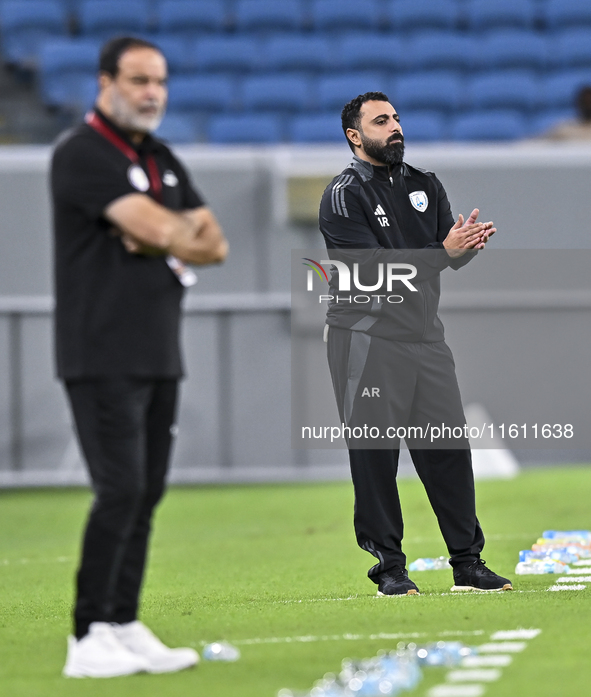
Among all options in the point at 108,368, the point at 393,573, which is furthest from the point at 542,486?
the point at 108,368

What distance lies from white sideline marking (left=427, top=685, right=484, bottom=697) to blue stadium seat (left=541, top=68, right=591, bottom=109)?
414 inches

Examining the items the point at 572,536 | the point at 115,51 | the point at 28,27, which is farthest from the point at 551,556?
the point at 28,27

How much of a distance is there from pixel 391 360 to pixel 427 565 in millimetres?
1345

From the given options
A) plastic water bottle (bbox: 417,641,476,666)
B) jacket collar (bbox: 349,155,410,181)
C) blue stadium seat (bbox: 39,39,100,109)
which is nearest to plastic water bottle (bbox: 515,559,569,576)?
jacket collar (bbox: 349,155,410,181)

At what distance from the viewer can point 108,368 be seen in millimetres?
3395

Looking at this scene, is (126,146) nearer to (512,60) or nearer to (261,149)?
(261,149)

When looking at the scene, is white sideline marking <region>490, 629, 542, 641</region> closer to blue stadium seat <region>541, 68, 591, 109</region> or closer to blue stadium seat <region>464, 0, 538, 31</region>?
blue stadium seat <region>541, 68, 591, 109</region>

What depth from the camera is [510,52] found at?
44.1 ft

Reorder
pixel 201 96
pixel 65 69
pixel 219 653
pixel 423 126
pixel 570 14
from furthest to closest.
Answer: pixel 570 14 < pixel 201 96 < pixel 65 69 < pixel 423 126 < pixel 219 653

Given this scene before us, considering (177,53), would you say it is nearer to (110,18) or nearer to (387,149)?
(110,18)

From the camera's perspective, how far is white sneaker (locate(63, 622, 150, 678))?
3.40 m

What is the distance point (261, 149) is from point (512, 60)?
14.3ft

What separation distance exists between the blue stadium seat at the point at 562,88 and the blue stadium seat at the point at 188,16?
3627 mm

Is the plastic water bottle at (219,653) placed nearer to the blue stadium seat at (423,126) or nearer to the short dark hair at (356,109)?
the short dark hair at (356,109)
